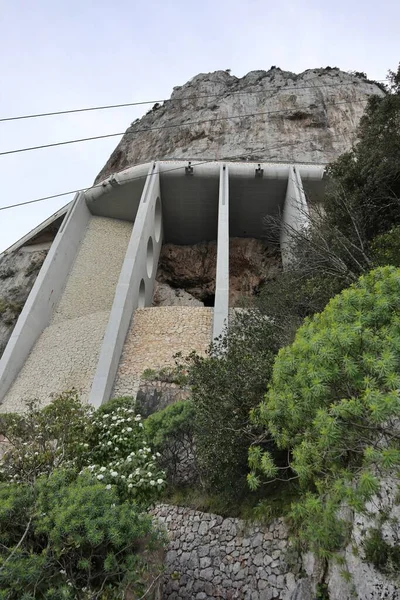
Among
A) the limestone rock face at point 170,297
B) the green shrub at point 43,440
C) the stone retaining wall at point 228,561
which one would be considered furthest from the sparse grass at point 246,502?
the limestone rock face at point 170,297

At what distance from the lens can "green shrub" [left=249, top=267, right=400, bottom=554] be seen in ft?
7.08

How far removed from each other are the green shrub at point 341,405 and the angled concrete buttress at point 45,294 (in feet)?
28.3

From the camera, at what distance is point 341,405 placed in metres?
2.23

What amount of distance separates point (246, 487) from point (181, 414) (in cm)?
130

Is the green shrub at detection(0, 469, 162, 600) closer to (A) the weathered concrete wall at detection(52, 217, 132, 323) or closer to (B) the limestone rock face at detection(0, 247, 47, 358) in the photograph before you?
(A) the weathered concrete wall at detection(52, 217, 132, 323)

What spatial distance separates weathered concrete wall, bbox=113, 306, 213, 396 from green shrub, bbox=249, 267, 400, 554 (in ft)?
19.1

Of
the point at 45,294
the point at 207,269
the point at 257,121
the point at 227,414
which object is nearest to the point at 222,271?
the point at 45,294

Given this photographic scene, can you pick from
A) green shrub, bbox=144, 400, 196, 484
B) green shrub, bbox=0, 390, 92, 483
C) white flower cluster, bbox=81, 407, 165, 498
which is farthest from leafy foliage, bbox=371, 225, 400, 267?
green shrub, bbox=0, 390, 92, 483

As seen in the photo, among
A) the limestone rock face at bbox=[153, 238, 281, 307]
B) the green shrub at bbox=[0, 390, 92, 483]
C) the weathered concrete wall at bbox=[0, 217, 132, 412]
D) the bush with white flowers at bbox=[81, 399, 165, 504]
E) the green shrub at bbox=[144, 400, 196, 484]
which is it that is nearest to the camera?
the bush with white flowers at bbox=[81, 399, 165, 504]

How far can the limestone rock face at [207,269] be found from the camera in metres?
15.8

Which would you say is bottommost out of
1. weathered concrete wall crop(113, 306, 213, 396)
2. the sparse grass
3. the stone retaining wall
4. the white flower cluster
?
the stone retaining wall

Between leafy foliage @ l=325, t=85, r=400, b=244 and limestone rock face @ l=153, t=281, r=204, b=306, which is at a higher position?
limestone rock face @ l=153, t=281, r=204, b=306

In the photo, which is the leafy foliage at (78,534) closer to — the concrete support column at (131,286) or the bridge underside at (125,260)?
the concrete support column at (131,286)

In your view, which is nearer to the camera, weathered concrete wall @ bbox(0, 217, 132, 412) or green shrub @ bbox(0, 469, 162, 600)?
green shrub @ bbox(0, 469, 162, 600)
